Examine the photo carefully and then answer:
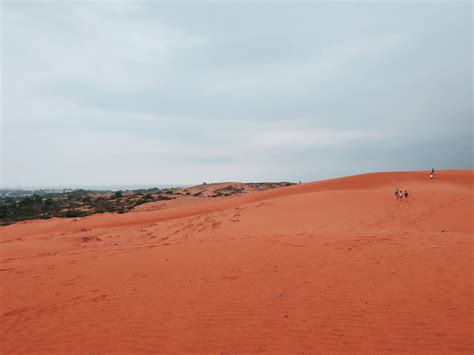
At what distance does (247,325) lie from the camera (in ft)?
13.7

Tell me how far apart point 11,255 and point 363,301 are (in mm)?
11544

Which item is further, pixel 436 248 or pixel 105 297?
pixel 436 248

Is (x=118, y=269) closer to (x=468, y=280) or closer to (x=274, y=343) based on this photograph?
(x=274, y=343)

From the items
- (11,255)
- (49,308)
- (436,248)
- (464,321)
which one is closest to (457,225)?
(436,248)

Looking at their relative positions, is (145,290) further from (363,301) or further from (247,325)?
(363,301)

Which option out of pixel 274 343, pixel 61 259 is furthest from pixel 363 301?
pixel 61 259

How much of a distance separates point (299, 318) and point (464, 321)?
7.61ft

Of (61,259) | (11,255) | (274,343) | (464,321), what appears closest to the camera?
(274,343)

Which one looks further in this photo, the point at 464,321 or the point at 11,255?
the point at 11,255

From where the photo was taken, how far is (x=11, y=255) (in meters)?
10.3

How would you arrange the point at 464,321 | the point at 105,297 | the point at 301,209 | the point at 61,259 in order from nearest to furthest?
the point at 464,321, the point at 105,297, the point at 61,259, the point at 301,209

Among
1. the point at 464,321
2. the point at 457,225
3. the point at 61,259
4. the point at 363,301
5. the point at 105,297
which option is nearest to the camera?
the point at 464,321

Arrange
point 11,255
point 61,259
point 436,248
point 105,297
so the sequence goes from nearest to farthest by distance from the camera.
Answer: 1. point 105,297
2. point 436,248
3. point 61,259
4. point 11,255

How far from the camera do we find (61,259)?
8.62m
